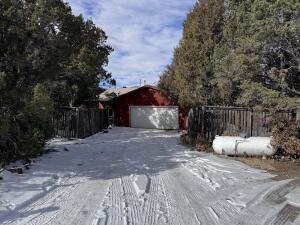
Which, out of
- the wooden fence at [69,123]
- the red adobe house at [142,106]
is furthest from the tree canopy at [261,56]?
the red adobe house at [142,106]

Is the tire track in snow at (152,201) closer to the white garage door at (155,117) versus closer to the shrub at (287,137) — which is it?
the shrub at (287,137)

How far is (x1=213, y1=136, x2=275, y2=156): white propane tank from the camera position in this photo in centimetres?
1340

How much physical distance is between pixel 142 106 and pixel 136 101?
0.88m

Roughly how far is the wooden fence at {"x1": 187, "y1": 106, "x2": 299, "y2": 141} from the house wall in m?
12.7

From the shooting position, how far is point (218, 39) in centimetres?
1972

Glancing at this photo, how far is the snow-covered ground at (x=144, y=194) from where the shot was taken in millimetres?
6195

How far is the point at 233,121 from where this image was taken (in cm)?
1636

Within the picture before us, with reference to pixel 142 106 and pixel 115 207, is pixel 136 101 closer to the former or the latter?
pixel 142 106

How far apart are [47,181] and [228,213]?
4709 millimetres

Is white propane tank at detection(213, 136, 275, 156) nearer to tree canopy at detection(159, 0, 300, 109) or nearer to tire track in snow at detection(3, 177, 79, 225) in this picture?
tree canopy at detection(159, 0, 300, 109)

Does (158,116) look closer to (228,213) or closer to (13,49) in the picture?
(13,49)

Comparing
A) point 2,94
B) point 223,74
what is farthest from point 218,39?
point 2,94

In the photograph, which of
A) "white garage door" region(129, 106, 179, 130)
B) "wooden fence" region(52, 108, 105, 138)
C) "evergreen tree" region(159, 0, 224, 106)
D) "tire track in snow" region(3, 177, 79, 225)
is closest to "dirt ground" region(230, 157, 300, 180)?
"tire track in snow" region(3, 177, 79, 225)

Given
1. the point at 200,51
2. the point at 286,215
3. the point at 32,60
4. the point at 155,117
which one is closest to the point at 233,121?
the point at 200,51
